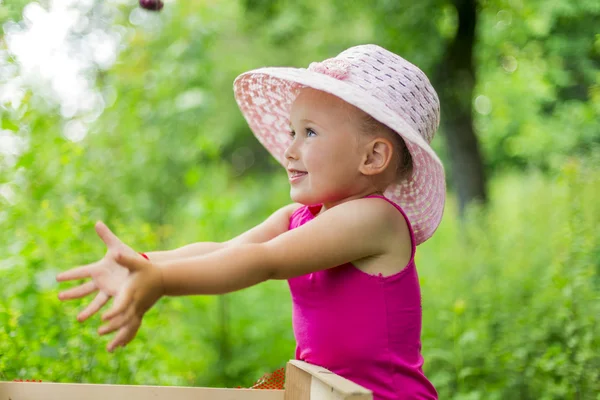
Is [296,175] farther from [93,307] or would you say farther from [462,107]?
[462,107]

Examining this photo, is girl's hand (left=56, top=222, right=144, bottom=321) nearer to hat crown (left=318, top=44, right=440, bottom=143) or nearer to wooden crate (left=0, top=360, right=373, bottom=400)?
wooden crate (left=0, top=360, right=373, bottom=400)

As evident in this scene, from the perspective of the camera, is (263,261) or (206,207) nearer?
(263,261)

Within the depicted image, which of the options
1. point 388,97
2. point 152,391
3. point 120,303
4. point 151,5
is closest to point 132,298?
point 120,303

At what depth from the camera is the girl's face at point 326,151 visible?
159cm

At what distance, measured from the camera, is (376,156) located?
64.0 inches

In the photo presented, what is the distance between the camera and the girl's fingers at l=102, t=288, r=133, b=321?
1.10 m

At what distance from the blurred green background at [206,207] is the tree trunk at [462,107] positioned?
15mm

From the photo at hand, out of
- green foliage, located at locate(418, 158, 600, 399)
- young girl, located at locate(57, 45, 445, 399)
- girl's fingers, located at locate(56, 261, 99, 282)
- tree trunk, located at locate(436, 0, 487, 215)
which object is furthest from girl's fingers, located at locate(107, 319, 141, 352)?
tree trunk, located at locate(436, 0, 487, 215)

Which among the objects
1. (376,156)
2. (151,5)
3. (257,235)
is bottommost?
(257,235)

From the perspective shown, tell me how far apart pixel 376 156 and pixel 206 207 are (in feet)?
8.68

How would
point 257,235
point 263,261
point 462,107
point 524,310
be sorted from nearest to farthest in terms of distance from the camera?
1. point 263,261
2. point 257,235
3. point 524,310
4. point 462,107

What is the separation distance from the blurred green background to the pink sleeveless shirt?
42.8 inches

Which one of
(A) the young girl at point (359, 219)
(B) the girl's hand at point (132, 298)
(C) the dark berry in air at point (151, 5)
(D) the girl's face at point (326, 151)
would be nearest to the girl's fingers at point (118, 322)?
(B) the girl's hand at point (132, 298)

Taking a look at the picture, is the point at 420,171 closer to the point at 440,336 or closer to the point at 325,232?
the point at 325,232
